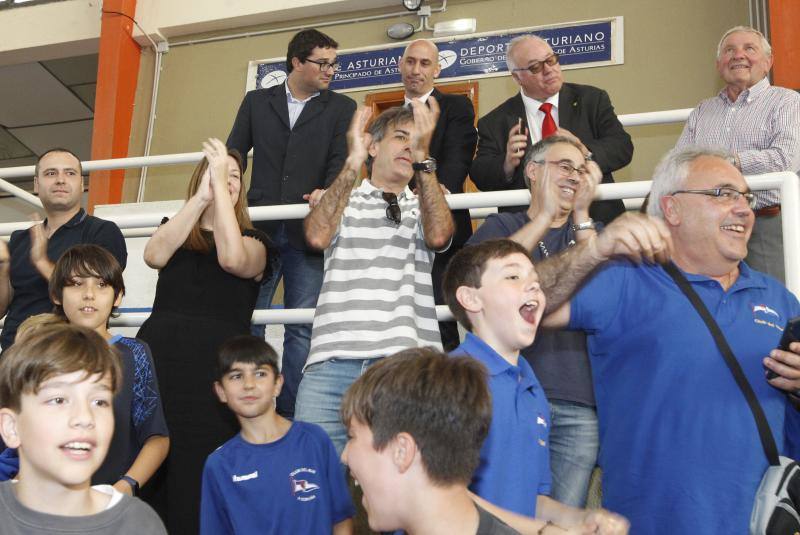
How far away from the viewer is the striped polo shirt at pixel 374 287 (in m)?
3.10

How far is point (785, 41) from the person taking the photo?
19.9 feet

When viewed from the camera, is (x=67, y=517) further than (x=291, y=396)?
No

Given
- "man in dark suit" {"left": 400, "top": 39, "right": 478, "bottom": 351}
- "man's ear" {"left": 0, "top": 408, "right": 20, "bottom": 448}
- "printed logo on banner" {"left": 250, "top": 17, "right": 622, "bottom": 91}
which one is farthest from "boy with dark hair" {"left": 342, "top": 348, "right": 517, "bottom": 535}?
"printed logo on banner" {"left": 250, "top": 17, "right": 622, "bottom": 91}

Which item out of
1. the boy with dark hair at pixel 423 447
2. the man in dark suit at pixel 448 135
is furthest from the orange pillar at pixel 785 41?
the boy with dark hair at pixel 423 447

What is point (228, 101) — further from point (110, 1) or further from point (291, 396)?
point (291, 396)

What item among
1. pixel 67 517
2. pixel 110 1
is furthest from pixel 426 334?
pixel 110 1

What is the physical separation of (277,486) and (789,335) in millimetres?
1689

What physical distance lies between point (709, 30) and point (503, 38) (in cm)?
169

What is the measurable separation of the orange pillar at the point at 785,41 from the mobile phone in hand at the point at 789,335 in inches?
162

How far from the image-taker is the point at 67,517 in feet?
6.64

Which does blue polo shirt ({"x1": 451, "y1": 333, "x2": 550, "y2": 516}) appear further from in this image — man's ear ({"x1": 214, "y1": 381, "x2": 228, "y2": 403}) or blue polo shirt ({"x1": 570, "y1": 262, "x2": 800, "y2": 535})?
man's ear ({"x1": 214, "y1": 381, "x2": 228, "y2": 403})

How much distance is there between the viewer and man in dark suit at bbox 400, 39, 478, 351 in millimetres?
3840

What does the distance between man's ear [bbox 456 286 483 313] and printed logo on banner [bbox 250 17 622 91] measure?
526 cm

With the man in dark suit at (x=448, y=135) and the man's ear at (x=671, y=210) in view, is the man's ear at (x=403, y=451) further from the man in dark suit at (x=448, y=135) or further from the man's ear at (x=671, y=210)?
the man in dark suit at (x=448, y=135)
